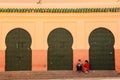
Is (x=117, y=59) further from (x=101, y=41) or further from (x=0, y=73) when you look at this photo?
(x=0, y=73)

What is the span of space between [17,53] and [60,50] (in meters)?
1.98

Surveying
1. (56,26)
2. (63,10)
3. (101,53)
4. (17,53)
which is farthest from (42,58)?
(101,53)

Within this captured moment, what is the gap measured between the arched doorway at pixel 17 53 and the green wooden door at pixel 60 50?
967 millimetres

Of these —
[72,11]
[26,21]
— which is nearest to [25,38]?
[26,21]

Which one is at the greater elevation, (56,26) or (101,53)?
(56,26)

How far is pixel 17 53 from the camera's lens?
2489 centimetres

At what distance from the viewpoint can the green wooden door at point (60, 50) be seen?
24906 mm

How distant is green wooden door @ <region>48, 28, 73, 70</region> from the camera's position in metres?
24.9

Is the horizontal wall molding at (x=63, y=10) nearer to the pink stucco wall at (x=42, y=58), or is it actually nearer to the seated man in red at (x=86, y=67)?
the pink stucco wall at (x=42, y=58)

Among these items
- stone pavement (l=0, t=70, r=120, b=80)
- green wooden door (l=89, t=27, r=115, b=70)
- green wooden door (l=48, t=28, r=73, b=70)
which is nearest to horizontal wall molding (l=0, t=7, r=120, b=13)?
green wooden door (l=48, t=28, r=73, b=70)

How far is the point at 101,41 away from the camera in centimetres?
2505

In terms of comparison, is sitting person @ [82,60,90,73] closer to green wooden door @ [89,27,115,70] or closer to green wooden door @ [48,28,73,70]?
green wooden door @ [89,27,115,70]

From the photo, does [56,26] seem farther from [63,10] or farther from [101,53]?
[101,53]

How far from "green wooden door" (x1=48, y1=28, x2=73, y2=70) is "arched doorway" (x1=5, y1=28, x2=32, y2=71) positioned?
0.97 m
